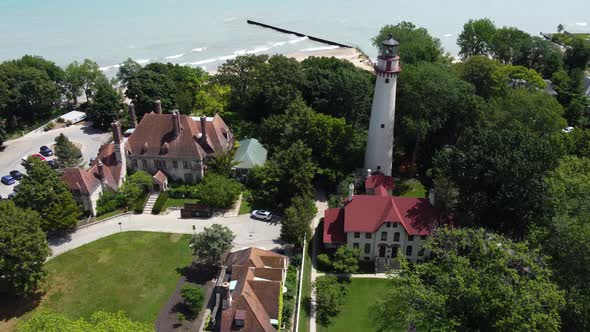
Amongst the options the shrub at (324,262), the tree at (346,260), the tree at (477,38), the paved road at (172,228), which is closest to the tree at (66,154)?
the paved road at (172,228)

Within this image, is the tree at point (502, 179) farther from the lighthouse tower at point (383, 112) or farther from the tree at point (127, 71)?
the tree at point (127, 71)

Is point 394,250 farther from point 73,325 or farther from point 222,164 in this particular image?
point 73,325

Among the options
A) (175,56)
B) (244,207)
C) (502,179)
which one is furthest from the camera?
(175,56)

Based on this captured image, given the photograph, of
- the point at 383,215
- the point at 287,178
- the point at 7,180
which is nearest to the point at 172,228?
the point at 287,178

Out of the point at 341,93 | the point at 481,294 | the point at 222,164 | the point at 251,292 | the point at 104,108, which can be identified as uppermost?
the point at 341,93

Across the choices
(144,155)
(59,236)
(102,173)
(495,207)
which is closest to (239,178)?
(144,155)

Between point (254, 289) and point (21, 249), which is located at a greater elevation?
point (21, 249)

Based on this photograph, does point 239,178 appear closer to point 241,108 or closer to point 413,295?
point 241,108

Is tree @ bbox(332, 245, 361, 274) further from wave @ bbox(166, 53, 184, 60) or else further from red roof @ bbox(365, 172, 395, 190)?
wave @ bbox(166, 53, 184, 60)
